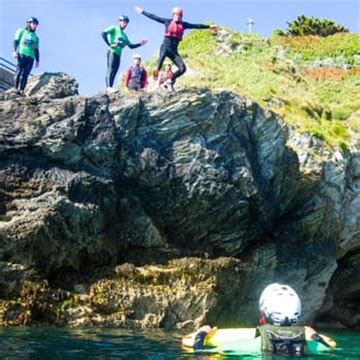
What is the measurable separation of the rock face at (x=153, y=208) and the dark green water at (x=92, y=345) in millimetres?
2138

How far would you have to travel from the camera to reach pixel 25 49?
723 inches

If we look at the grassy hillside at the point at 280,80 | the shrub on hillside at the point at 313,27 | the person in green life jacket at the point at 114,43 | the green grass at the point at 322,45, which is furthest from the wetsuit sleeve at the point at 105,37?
the shrub on hillside at the point at 313,27

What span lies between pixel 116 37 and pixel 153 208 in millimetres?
4907

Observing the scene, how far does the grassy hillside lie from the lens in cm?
2530

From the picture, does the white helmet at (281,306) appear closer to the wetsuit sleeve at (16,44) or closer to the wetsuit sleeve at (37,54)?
the wetsuit sleeve at (37,54)

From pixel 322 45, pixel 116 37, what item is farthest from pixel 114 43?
pixel 322 45

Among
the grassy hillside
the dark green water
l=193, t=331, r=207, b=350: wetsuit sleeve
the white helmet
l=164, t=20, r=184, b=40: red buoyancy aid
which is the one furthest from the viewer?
the grassy hillside

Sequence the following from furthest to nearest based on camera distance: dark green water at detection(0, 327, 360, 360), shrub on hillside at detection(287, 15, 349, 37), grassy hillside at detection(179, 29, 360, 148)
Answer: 1. shrub on hillside at detection(287, 15, 349, 37)
2. grassy hillside at detection(179, 29, 360, 148)
3. dark green water at detection(0, 327, 360, 360)

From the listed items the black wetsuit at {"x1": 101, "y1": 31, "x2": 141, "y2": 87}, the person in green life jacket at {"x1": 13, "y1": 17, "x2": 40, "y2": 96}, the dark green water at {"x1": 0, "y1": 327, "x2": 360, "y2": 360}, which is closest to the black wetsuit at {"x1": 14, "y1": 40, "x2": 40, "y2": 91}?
the person in green life jacket at {"x1": 13, "y1": 17, "x2": 40, "y2": 96}

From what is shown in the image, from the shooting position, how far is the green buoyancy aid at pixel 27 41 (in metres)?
18.4

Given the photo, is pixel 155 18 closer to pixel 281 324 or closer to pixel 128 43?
pixel 128 43

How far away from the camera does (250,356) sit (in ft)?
32.1

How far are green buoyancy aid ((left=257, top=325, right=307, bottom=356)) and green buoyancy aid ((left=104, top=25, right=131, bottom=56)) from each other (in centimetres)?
1168

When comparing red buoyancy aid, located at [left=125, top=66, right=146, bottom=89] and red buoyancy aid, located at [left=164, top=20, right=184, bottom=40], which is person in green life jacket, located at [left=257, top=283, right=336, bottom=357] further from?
red buoyancy aid, located at [left=125, top=66, right=146, bottom=89]
